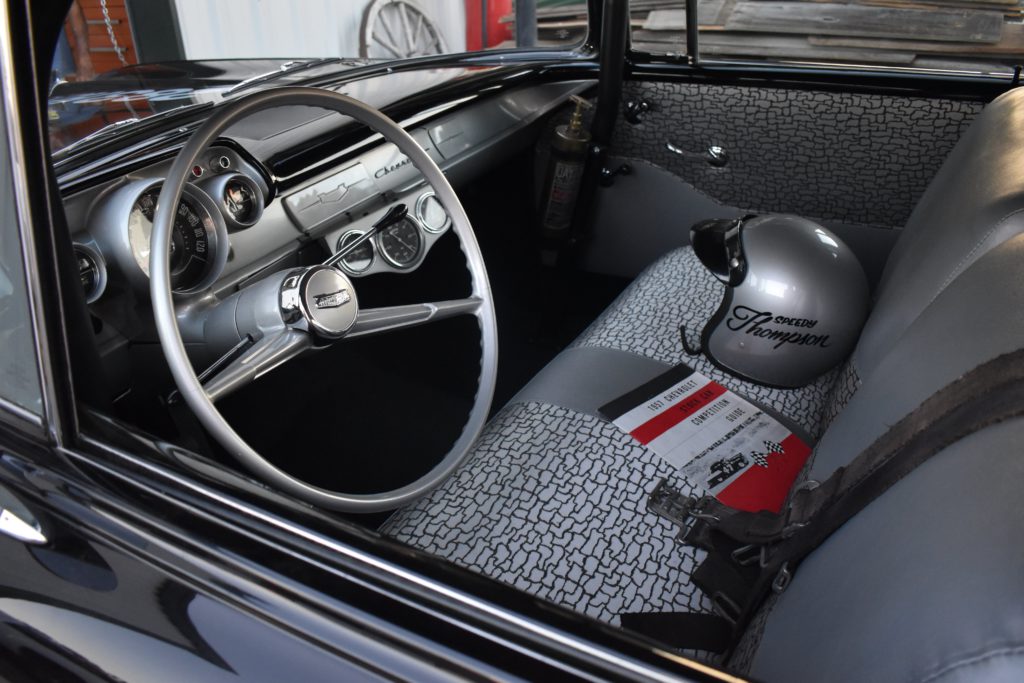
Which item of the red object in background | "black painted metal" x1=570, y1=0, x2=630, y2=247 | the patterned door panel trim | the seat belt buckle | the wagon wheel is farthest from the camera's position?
the wagon wheel

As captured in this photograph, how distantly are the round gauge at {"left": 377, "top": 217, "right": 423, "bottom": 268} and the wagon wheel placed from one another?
2688 mm

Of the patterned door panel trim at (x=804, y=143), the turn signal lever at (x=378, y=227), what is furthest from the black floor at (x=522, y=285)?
the turn signal lever at (x=378, y=227)

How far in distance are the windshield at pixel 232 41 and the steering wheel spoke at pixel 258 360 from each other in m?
0.33

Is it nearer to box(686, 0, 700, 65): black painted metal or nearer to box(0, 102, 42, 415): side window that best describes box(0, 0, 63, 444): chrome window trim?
box(0, 102, 42, 415): side window

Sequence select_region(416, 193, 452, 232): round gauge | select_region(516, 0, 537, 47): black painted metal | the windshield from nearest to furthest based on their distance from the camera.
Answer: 1. the windshield
2. select_region(416, 193, 452, 232): round gauge
3. select_region(516, 0, 537, 47): black painted metal

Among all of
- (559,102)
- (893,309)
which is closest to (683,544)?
(893,309)

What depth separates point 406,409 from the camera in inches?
63.3

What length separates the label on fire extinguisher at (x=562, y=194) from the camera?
2.00m

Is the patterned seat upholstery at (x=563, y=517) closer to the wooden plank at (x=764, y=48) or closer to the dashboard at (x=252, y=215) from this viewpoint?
the dashboard at (x=252, y=215)

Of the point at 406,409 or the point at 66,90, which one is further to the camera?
the point at 406,409

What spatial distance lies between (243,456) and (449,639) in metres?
0.32

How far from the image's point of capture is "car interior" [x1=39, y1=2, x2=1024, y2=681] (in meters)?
0.60

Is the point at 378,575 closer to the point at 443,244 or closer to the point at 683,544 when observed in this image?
the point at 683,544

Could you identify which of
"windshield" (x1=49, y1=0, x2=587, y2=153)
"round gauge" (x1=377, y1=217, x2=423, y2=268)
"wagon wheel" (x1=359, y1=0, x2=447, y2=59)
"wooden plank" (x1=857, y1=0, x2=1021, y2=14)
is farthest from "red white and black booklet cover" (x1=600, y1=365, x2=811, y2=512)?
"wagon wheel" (x1=359, y1=0, x2=447, y2=59)
